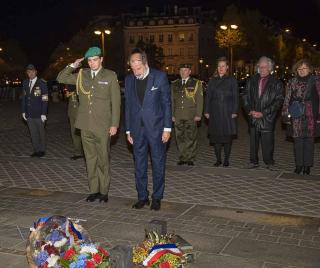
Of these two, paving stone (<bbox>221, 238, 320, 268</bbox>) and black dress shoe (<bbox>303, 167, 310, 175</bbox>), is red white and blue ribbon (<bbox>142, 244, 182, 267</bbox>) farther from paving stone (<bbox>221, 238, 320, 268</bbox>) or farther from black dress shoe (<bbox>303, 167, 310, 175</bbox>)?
black dress shoe (<bbox>303, 167, 310, 175</bbox>)

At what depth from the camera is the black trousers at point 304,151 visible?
918cm

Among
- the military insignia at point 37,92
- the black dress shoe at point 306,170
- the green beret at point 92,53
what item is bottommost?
the black dress shoe at point 306,170

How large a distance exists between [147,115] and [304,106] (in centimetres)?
337

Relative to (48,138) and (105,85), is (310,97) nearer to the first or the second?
(105,85)

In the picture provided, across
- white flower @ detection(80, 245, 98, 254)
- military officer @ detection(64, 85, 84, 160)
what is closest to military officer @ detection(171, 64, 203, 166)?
military officer @ detection(64, 85, 84, 160)

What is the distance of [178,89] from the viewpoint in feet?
33.9

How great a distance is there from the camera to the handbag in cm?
895

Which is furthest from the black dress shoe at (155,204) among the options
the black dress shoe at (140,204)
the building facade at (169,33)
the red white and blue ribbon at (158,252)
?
the building facade at (169,33)

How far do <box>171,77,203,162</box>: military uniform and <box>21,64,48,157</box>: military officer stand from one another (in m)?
3.10

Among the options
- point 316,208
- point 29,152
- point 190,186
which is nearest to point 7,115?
point 29,152

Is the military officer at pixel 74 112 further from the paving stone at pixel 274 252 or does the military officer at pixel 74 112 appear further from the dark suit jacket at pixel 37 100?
the paving stone at pixel 274 252

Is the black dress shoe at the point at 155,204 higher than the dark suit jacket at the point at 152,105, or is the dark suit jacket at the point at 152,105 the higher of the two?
the dark suit jacket at the point at 152,105

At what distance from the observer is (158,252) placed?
436 cm

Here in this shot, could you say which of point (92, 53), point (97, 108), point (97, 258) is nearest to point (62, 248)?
point (97, 258)
